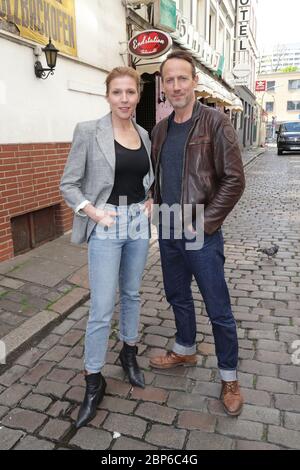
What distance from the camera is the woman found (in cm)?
241

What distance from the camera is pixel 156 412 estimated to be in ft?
8.53

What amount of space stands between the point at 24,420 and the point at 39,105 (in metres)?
4.31

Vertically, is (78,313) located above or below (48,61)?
below

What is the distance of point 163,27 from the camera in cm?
1003

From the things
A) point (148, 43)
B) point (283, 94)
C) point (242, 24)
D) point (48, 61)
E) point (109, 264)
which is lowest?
point (109, 264)

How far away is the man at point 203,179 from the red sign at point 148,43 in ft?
20.1

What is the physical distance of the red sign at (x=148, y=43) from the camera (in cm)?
803

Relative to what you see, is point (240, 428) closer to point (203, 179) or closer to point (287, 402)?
point (287, 402)

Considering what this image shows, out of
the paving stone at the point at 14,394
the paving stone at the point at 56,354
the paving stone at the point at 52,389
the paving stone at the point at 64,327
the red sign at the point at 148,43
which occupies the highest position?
the red sign at the point at 148,43

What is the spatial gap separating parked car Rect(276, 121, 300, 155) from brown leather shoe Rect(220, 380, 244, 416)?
80.7 ft

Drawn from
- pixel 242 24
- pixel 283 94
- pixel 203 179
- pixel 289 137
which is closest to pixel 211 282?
pixel 203 179

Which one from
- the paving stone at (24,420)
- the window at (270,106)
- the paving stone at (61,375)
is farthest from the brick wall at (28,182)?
the window at (270,106)

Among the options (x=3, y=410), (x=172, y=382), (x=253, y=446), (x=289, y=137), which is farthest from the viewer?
(x=289, y=137)

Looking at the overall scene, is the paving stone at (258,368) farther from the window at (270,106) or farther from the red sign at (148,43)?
the window at (270,106)
